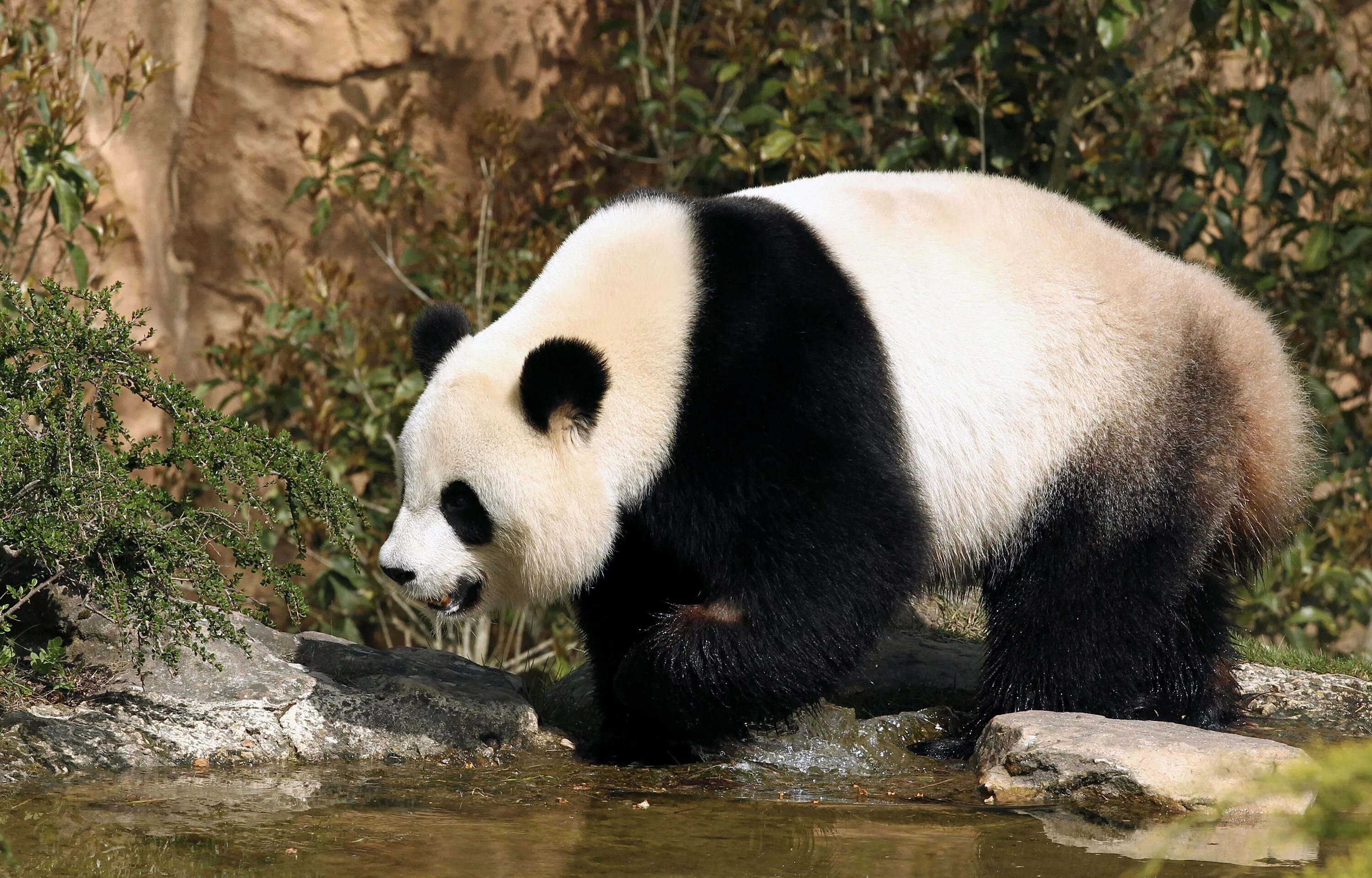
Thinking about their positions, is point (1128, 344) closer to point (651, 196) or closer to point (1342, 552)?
point (651, 196)

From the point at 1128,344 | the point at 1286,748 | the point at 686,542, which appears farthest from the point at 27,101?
the point at 1286,748

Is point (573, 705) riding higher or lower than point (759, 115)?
lower

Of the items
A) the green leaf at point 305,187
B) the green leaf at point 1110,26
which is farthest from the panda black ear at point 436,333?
the green leaf at point 1110,26

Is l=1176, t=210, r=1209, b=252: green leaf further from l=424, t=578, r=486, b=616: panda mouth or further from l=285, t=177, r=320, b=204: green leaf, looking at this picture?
Answer: l=424, t=578, r=486, b=616: panda mouth

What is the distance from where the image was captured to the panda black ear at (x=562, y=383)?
355 centimetres

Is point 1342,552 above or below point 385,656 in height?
below

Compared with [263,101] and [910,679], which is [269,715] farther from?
[263,101]

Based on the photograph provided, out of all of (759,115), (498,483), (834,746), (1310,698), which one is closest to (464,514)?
(498,483)

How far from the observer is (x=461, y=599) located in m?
3.87

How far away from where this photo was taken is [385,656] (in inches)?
174

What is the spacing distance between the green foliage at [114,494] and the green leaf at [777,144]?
316 cm

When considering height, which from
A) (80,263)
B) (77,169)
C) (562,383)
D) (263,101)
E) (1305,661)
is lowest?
(1305,661)

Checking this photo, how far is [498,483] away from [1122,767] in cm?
170

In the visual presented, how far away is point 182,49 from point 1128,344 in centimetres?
511
